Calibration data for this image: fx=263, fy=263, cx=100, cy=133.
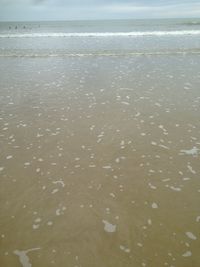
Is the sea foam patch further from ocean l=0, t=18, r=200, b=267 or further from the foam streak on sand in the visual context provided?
the foam streak on sand

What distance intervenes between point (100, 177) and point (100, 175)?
8cm

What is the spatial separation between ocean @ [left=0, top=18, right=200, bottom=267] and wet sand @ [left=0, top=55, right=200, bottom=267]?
2 centimetres

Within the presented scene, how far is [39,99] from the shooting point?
1029 cm

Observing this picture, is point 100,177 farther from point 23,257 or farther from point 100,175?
point 23,257

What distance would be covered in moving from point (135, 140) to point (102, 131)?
3.49 ft

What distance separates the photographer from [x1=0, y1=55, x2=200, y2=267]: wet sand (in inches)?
148

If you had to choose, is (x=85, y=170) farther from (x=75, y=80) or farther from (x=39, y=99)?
(x=75, y=80)

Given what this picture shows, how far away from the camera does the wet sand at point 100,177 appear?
377cm

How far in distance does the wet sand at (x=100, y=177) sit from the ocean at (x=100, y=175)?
17 millimetres

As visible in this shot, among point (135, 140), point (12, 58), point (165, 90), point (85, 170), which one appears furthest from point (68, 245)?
point (12, 58)

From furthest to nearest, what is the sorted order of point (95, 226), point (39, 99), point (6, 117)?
point (39, 99), point (6, 117), point (95, 226)

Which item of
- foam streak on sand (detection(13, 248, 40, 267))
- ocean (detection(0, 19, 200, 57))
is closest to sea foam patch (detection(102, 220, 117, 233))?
foam streak on sand (detection(13, 248, 40, 267))

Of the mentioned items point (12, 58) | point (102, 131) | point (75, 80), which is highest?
point (102, 131)

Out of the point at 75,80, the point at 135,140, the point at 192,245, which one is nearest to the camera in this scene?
the point at 192,245
